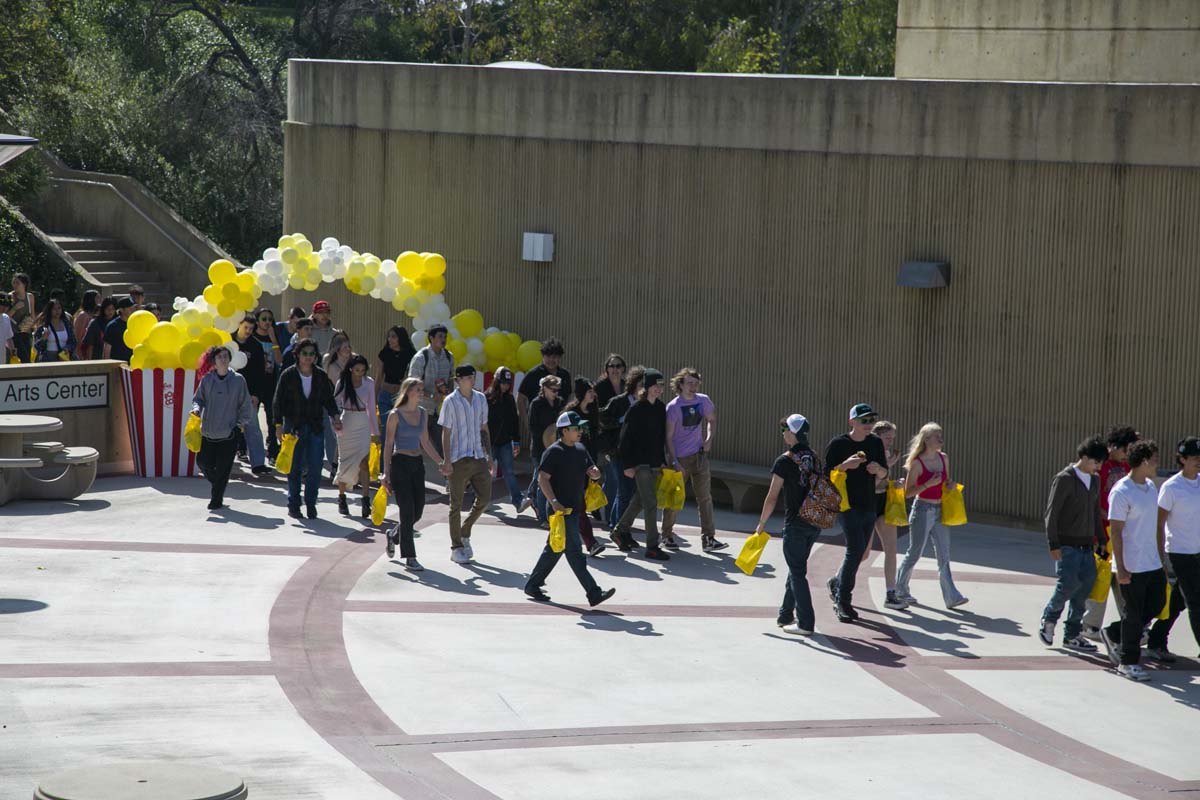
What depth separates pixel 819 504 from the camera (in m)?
11.3

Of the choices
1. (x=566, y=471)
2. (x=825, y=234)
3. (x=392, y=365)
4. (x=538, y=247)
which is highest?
(x=825, y=234)

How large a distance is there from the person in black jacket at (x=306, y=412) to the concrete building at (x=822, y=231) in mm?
4010

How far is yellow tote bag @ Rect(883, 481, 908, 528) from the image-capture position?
40.7 ft

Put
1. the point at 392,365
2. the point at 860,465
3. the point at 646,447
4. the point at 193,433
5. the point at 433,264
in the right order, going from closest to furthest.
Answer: the point at 860,465 < the point at 646,447 < the point at 193,433 < the point at 392,365 < the point at 433,264

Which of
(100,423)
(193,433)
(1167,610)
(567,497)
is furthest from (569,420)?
(100,423)

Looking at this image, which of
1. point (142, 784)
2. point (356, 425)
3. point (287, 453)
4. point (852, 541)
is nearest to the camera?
point (142, 784)

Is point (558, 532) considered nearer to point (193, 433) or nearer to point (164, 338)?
point (193, 433)

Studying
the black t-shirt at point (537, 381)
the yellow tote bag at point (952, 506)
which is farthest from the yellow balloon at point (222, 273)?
the yellow tote bag at point (952, 506)

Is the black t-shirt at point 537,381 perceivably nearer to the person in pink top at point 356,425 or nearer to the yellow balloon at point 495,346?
the person in pink top at point 356,425

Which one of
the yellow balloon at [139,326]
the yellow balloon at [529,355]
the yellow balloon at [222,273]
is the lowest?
the yellow balloon at [529,355]

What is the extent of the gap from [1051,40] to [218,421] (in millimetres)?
9453

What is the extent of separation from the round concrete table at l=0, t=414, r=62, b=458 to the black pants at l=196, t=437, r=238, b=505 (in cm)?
139

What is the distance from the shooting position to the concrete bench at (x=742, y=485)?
53.6 feet

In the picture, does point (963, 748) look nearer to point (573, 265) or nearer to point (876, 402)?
point (876, 402)
